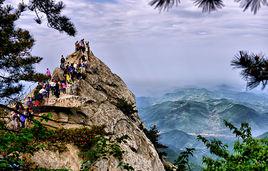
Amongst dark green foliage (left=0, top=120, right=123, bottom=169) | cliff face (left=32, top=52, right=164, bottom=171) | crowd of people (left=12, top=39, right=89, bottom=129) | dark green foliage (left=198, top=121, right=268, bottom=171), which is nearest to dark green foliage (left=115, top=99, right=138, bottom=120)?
cliff face (left=32, top=52, right=164, bottom=171)

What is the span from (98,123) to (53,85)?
4456mm

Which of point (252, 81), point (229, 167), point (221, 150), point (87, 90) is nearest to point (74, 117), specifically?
point (87, 90)

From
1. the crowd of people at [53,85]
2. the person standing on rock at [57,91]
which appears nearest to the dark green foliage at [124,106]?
the crowd of people at [53,85]

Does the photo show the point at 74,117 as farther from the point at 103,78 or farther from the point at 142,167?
the point at 103,78

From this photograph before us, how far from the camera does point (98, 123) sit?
85.7ft

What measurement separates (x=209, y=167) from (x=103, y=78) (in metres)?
27.8

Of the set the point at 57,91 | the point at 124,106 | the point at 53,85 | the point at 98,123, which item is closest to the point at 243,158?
the point at 98,123

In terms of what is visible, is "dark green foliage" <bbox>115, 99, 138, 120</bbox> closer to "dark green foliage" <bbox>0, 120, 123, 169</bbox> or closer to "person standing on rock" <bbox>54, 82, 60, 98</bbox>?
"person standing on rock" <bbox>54, 82, 60, 98</bbox>

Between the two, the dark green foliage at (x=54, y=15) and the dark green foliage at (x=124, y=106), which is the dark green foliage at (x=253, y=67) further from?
the dark green foliage at (x=124, y=106)

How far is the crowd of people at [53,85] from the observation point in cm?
2206

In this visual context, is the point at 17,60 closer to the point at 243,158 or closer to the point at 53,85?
the point at 53,85

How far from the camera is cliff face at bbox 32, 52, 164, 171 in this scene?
20328mm

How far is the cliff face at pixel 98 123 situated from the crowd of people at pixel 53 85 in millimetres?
513

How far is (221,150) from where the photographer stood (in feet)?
40.5
